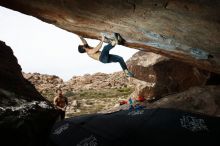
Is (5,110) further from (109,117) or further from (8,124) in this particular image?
(109,117)

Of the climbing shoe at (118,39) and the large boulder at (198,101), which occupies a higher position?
the climbing shoe at (118,39)

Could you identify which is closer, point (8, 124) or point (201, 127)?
point (8, 124)

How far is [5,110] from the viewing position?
579 centimetres

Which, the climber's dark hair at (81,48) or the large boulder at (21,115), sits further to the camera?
the climber's dark hair at (81,48)

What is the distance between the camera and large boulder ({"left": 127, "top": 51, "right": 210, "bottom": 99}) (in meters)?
16.0

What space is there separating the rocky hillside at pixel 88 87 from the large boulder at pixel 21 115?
91.9 feet

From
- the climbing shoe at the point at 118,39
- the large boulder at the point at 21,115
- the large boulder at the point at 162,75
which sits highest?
the climbing shoe at the point at 118,39

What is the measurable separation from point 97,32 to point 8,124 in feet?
21.5

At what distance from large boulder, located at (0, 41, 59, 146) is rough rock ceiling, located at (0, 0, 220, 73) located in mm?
3003

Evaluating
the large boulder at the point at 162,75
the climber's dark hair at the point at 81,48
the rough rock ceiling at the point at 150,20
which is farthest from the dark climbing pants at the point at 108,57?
the large boulder at the point at 162,75

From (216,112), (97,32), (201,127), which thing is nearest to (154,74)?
(216,112)

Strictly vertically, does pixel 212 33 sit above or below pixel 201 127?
above

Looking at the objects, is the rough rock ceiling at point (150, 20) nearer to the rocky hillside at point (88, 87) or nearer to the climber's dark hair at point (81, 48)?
the climber's dark hair at point (81, 48)

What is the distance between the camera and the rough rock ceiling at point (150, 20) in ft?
22.7
